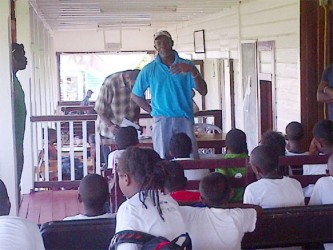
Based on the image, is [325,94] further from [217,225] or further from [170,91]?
[217,225]

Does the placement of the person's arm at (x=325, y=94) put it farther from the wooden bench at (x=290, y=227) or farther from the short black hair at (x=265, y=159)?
the wooden bench at (x=290, y=227)

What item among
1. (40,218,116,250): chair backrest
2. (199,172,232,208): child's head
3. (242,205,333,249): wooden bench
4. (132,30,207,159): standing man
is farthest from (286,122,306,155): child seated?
(40,218,116,250): chair backrest

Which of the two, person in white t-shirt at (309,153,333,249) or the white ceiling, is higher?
the white ceiling

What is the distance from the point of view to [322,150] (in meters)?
5.03

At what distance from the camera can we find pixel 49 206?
22.6 feet

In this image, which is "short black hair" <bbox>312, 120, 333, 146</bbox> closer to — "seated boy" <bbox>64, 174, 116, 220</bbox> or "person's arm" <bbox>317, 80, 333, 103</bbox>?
"person's arm" <bbox>317, 80, 333, 103</bbox>

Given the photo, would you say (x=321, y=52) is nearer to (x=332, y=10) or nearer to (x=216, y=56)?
(x=332, y=10)

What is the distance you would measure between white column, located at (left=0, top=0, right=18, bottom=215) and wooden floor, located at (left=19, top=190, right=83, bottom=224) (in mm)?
675

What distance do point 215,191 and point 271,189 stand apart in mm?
514

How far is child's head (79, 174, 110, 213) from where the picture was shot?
3.41 m

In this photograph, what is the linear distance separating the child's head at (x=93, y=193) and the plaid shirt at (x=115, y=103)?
148 inches

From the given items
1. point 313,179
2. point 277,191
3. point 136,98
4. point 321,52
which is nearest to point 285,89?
point 321,52

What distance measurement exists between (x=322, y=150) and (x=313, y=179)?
2.69ft

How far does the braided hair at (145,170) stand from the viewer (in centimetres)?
288
